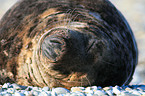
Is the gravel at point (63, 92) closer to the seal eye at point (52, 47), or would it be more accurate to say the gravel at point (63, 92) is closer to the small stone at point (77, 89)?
the small stone at point (77, 89)

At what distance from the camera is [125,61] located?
3176 millimetres

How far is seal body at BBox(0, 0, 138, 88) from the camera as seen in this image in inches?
110

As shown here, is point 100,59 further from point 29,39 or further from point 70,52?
point 29,39

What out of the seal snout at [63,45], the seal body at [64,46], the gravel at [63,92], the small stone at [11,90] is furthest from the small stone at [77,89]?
the small stone at [11,90]

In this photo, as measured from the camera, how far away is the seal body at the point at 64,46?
278 cm

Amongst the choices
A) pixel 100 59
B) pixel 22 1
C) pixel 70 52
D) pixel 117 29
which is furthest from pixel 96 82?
pixel 22 1

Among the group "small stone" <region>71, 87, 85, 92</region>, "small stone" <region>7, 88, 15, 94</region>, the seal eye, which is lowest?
"small stone" <region>7, 88, 15, 94</region>

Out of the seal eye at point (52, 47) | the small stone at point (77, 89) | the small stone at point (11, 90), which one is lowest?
the small stone at point (11, 90)

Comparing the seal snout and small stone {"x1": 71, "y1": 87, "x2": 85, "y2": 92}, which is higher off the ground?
the seal snout

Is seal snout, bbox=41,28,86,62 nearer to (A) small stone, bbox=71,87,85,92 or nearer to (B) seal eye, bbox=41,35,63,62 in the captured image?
(B) seal eye, bbox=41,35,63,62

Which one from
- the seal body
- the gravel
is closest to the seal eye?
the seal body

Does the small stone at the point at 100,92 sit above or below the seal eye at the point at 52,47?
below

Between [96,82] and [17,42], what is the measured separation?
1.18 meters

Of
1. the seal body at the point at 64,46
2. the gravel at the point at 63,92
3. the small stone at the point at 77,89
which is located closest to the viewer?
the gravel at the point at 63,92
